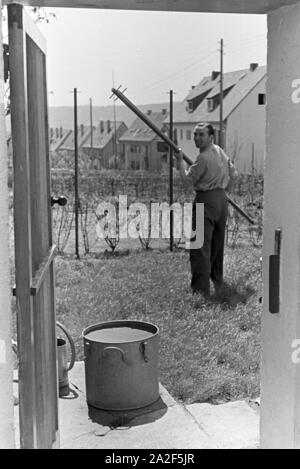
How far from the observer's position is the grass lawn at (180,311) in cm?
449

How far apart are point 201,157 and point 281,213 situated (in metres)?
3.89

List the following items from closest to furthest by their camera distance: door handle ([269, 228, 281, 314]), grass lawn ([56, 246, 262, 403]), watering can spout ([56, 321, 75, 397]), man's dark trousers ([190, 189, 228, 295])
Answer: door handle ([269, 228, 281, 314]) < watering can spout ([56, 321, 75, 397]) < grass lawn ([56, 246, 262, 403]) < man's dark trousers ([190, 189, 228, 295])

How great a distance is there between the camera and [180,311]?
612 cm

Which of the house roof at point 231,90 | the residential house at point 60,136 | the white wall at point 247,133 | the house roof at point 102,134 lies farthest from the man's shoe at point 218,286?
the house roof at point 231,90

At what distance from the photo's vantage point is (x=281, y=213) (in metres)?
2.54

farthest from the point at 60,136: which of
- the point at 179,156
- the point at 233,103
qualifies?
the point at 233,103

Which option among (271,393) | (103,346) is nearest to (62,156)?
(103,346)

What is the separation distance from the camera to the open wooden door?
2088mm

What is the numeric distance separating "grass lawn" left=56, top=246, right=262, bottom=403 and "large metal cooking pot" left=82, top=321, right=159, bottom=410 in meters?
0.42

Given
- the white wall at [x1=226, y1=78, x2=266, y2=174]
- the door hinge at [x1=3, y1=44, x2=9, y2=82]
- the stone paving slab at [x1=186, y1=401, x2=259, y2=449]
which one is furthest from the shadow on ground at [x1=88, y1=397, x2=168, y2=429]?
the white wall at [x1=226, y1=78, x2=266, y2=174]

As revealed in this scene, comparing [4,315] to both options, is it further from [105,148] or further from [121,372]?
[105,148]

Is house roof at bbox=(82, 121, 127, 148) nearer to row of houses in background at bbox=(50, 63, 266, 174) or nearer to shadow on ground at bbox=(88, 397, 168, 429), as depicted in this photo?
row of houses in background at bbox=(50, 63, 266, 174)

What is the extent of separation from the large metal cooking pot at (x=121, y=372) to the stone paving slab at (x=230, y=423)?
33cm
